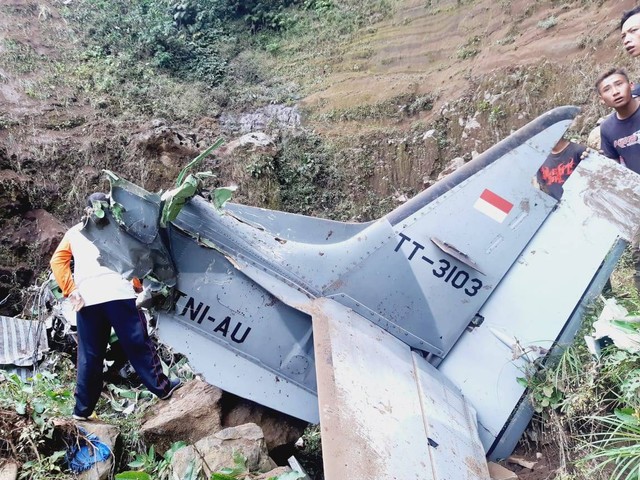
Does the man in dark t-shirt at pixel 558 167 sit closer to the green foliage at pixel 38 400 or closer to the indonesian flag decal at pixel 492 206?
the indonesian flag decal at pixel 492 206

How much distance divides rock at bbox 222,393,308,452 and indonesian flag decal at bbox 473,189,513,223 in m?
1.79

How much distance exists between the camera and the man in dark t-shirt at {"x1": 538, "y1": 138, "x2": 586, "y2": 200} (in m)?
3.48

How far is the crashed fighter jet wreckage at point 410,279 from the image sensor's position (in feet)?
9.62

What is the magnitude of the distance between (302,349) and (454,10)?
969cm

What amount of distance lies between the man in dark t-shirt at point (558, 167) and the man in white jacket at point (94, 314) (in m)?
2.76

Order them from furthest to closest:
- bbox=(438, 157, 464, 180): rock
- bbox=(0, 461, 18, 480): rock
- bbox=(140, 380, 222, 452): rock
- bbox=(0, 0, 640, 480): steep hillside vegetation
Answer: bbox=(438, 157, 464, 180): rock → bbox=(0, 0, 640, 480): steep hillside vegetation → bbox=(140, 380, 222, 452): rock → bbox=(0, 461, 18, 480): rock

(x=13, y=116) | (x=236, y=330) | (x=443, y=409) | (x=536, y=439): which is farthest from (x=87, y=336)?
(x=13, y=116)

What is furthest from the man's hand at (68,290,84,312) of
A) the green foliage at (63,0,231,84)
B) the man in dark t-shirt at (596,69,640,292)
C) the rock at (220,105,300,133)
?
the green foliage at (63,0,231,84)

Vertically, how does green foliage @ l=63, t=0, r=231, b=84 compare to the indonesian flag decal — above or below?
below

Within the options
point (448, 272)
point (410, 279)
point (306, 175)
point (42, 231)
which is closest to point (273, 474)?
point (410, 279)

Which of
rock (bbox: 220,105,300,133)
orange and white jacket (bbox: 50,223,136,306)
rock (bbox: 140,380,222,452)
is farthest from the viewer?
rock (bbox: 220,105,300,133)

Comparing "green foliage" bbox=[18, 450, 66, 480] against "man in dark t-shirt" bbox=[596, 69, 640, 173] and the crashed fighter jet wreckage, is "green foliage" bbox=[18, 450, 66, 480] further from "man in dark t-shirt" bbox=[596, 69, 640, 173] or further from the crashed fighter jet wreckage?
"man in dark t-shirt" bbox=[596, 69, 640, 173]

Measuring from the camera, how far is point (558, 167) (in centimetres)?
349

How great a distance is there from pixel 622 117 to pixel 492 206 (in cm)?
114
